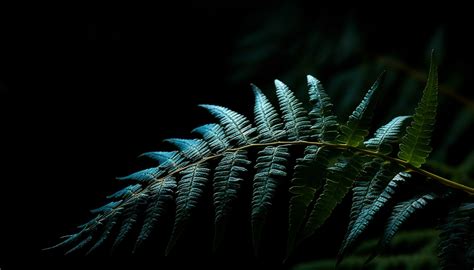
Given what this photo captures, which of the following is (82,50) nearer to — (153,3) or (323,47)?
(153,3)

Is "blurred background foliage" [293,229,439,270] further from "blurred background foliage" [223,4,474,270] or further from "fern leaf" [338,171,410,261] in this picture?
"fern leaf" [338,171,410,261]

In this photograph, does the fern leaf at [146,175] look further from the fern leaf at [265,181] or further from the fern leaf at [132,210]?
the fern leaf at [265,181]

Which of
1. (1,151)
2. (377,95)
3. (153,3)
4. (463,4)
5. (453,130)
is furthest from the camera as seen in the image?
(153,3)

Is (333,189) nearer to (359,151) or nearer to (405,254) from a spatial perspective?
(359,151)

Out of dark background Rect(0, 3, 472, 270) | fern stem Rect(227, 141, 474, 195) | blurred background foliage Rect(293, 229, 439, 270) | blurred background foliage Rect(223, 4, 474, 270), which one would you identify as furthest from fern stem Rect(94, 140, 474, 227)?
dark background Rect(0, 3, 472, 270)

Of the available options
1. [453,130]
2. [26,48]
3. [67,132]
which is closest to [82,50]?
[26,48]

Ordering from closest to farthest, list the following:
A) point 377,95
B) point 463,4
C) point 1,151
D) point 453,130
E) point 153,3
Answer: point 377,95 < point 453,130 < point 1,151 < point 463,4 < point 153,3
